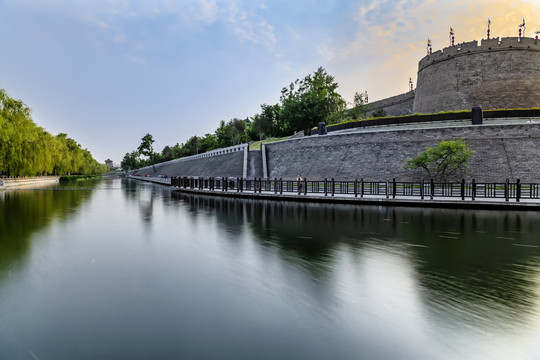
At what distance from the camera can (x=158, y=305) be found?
14.4ft

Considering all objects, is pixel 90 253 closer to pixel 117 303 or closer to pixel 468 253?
pixel 117 303

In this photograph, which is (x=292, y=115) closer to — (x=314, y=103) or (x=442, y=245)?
(x=314, y=103)

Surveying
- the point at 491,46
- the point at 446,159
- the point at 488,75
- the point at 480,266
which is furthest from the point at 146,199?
the point at 491,46

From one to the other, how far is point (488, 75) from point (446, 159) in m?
22.6

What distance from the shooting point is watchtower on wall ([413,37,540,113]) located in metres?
37.2

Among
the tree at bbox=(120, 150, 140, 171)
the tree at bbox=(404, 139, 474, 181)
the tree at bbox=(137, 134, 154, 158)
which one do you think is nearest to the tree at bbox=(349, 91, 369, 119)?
the tree at bbox=(404, 139, 474, 181)

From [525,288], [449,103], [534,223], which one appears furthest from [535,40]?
[525,288]

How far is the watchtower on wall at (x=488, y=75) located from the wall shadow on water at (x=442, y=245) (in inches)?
1264

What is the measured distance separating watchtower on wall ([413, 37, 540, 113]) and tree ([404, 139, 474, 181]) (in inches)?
738

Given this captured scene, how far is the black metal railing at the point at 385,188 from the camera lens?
1689 cm

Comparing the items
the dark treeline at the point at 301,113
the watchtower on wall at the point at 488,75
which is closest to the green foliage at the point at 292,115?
the dark treeline at the point at 301,113

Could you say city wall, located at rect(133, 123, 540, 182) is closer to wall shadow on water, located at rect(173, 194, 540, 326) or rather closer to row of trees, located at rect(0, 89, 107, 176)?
wall shadow on water, located at rect(173, 194, 540, 326)

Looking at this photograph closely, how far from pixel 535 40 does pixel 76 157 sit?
291 ft

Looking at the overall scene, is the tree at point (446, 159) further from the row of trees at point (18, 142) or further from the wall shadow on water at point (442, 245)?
the row of trees at point (18, 142)
